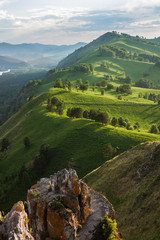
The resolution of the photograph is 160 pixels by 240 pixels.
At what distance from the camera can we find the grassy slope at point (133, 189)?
2775 centimetres

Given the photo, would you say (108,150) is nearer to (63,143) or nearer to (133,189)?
(63,143)

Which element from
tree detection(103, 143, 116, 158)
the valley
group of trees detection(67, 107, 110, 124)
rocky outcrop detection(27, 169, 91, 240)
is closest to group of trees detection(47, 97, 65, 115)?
the valley

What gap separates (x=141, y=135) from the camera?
77.4 metres

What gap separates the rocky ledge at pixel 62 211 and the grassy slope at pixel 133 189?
257 inches

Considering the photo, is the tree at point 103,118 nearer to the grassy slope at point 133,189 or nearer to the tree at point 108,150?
the tree at point 108,150

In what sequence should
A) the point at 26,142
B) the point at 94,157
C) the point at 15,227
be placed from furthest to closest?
1. the point at 26,142
2. the point at 94,157
3. the point at 15,227

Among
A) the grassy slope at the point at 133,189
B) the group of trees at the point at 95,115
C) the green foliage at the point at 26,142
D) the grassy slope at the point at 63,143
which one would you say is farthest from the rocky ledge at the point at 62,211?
the group of trees at the point at 95,115

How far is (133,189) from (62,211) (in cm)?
2343

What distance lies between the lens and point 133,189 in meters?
39.9

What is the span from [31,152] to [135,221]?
59.9 metres

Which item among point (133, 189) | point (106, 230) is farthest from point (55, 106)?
point (106, 230)

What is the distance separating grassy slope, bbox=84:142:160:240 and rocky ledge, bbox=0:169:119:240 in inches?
257

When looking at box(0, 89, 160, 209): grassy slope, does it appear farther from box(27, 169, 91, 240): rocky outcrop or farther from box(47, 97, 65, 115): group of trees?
box(27, 169, 91, 240): rocky outcrop

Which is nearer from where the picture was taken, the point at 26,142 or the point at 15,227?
the point at 15,227
